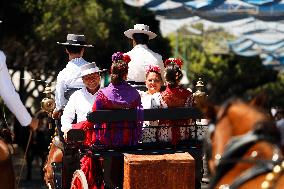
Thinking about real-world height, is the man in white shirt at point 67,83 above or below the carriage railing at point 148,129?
above

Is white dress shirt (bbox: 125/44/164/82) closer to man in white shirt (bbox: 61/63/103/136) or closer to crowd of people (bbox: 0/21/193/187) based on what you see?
crowd of people (bbox: 0/21/193/187)

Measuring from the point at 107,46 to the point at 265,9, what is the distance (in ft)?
42.8

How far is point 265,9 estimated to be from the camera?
32406 millimetres

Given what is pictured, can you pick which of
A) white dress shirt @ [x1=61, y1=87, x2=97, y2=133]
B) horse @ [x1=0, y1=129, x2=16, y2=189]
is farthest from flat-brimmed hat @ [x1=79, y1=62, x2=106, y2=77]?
horse @ [x1=0, y1=129, x2=16, y2=189]

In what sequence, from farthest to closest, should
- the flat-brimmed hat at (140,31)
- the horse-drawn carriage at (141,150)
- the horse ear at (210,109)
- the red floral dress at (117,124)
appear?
the flat-brimmed hat at (140,31), the red floral dress at (117,124), the horse-drawn carriage at (141,150), the horse ear at (210,109)

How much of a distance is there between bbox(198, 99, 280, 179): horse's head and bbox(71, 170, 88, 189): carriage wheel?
12.3 feet

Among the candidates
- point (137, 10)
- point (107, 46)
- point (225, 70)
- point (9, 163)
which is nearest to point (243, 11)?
point (107, 46)

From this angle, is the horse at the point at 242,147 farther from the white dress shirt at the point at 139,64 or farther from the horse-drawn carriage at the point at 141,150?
the white dress shirt at the point at 139,64

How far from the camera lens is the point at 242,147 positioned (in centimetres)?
564

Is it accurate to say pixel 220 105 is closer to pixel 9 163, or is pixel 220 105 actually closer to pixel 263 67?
pixel 9 163

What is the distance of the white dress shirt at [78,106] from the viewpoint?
35.0ft

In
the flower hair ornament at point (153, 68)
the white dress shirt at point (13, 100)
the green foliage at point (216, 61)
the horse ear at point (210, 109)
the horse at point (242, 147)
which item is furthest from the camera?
the green foliage at point (216, 61)

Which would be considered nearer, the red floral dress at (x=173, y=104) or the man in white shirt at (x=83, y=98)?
the red floral dress at (x=173, y=104)

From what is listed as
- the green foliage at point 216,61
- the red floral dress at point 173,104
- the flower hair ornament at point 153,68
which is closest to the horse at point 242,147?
the red floral dress at point 173,104
